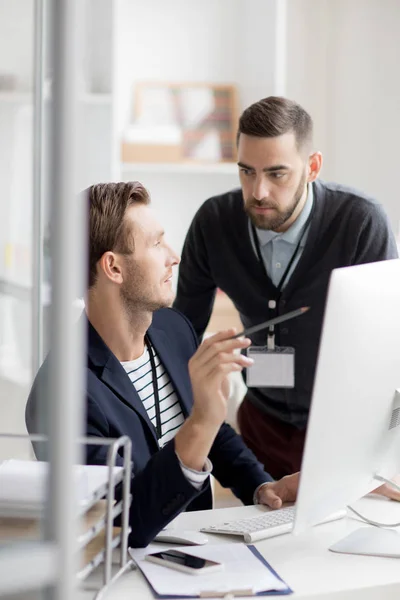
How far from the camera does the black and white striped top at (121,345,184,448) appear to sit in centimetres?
188

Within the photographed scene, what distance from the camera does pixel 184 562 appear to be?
1436 mm

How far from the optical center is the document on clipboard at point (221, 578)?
4.38 ft

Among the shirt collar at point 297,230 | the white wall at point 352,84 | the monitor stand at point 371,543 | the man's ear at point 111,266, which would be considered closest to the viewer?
the monitor stand at point 371,543

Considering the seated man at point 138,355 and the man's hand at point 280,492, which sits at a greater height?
the seated man at point 138,355

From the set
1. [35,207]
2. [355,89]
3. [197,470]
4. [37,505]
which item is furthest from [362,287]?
[355,89]

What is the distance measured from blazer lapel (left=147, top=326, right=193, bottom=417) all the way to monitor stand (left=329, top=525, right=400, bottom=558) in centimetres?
49

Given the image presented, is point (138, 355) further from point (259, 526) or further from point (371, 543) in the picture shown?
point (371, 543)

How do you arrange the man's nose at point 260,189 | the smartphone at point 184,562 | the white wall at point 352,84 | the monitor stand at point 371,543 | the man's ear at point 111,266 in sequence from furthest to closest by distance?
the white wall at point 352,84, the man's nose at point 260,189, the man's ear at point 111,266, the monitor stand at point 371,543, the smartphone at point 184,562

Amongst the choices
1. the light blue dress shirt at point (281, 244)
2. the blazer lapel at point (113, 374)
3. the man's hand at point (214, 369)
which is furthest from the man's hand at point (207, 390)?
the light blue dress shirt at point (281, 244)

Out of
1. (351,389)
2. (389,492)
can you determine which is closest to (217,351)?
(351,389)

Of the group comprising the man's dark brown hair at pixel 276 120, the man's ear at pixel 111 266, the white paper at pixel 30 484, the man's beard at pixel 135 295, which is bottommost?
the white paper at pixel 30 484

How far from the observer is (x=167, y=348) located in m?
2.00

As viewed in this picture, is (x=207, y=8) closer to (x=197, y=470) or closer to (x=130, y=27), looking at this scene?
(x=130, y=27)

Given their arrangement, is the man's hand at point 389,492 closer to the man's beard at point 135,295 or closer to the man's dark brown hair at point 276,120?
the man's beard at point 135,295
